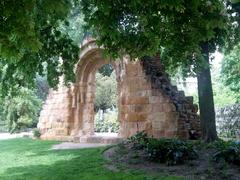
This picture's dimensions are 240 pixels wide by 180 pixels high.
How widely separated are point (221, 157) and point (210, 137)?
2.46 metres

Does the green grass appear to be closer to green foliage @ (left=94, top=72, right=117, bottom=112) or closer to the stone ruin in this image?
the stone ruin

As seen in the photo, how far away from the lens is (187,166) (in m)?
8.35

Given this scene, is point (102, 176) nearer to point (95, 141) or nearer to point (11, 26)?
point (11, 26)

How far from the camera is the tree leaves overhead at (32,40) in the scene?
479cm

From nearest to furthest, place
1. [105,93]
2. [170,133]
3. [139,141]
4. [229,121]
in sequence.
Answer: [139,141]
[170,133]
[229,121]
[105,93]

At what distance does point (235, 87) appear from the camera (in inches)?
877

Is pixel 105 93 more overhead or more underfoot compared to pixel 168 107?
more overhead

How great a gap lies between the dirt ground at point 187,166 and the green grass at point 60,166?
0.33 metres

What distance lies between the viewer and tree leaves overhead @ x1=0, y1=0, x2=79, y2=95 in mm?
4789

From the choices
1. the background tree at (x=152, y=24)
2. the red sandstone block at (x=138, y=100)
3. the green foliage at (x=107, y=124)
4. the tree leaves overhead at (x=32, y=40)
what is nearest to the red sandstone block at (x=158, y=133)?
the red sandstone block at (x=138, y=100)

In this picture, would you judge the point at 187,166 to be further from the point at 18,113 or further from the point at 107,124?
the point at 18,113

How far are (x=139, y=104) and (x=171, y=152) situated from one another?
4578 mm

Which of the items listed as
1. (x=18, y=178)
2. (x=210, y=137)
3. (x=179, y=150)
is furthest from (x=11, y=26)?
(x=210, y=137)

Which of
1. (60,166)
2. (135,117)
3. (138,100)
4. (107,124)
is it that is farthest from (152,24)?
(107,124)
